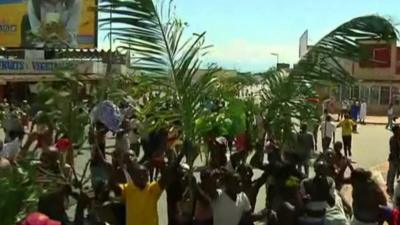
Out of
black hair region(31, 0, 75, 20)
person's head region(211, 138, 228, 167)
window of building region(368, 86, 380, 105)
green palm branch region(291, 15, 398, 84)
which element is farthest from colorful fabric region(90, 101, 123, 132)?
window of building region(368, 86, 380, 105)

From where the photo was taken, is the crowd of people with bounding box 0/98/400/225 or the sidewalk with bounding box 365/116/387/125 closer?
the crowd of people with bounding box 0/98/400/225

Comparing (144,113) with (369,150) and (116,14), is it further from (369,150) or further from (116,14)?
(369,150)

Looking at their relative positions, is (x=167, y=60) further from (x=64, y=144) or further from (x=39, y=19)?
(x=39, y=19)

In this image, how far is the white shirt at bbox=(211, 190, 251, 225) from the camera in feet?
21.1

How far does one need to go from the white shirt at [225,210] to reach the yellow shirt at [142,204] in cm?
52

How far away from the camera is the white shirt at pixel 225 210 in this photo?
6.43 metres

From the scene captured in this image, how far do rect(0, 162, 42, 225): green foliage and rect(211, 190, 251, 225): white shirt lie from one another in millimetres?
1493

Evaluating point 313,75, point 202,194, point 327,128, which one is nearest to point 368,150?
point 327,128

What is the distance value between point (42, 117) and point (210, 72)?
7.81 feet

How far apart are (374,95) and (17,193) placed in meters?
47.1

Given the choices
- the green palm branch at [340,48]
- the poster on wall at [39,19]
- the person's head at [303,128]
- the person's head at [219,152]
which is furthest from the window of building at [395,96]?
the green palm branch at [340,48]

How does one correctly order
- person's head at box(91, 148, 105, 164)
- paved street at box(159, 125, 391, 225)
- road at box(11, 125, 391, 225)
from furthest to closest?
paved street at box(159, 125, 391, 225), road at box(11, 125, 391, 225), person's head at box(91, 148, 105, 164)

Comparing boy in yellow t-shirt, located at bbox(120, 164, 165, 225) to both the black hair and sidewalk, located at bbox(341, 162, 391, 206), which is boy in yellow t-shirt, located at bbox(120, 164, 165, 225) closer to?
sidewalk, located at bbox(341, 162, 391, 206)

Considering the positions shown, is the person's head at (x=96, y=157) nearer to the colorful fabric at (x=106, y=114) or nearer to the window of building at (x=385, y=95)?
the colorful fabric at (x=106, y=114)
